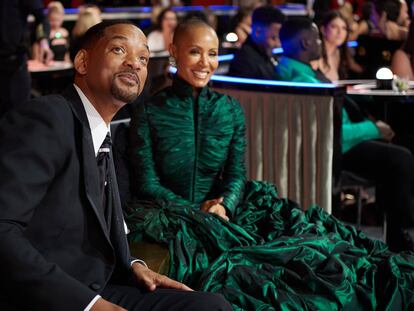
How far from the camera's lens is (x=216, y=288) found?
8.35 ft

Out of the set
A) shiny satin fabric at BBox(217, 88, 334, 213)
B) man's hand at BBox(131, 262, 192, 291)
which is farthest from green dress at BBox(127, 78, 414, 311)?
shiny satin fabric at BBox(217, 88, 334, 213)

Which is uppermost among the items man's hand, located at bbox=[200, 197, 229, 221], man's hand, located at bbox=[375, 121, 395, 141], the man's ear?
the man's ear

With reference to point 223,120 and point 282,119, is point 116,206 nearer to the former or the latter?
point 223,120

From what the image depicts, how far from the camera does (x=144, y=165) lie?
10.5 feet

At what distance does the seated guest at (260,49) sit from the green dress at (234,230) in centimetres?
222

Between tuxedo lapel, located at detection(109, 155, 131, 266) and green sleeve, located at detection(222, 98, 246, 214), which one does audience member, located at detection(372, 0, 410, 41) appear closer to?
green sleeve, located at detection(222, 98, 246, 214)

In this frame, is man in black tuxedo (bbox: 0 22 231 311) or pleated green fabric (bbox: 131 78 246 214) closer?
man in black tuxedo (bbox: 0 22 231 311)

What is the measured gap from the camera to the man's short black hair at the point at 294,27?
4.85 m

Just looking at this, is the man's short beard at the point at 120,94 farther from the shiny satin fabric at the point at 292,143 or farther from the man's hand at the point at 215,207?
the shiny satin fabric at the point at 292,143

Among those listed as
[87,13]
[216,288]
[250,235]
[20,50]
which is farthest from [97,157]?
[87,13]

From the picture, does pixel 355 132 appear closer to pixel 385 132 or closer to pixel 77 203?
pixel 385 132

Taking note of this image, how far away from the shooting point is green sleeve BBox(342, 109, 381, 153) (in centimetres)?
475

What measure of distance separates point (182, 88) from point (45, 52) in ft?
12.7

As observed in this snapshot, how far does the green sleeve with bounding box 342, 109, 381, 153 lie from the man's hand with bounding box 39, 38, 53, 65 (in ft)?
9.93
